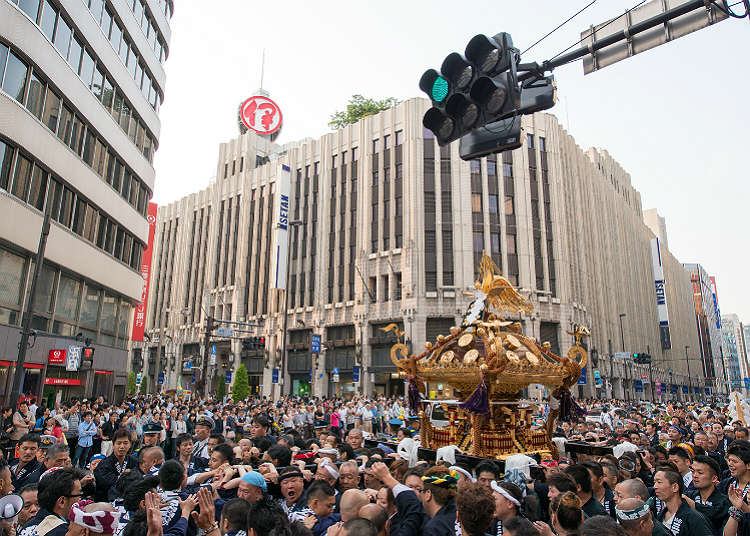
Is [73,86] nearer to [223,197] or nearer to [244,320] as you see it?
[244,320]

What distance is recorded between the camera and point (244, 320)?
55719 mm

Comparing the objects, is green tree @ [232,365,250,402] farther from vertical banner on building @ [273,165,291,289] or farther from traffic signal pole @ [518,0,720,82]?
traffic signal pole @ [518,0,720,82]

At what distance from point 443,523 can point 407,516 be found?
32cm

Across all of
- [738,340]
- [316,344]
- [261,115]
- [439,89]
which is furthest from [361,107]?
[738,340]

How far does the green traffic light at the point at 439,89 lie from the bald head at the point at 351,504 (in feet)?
14.6

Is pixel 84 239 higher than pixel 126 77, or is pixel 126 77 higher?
pixel 126 77

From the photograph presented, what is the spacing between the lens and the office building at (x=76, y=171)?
1856 cm

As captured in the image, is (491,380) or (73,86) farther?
(73,86)

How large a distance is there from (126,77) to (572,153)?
42.3m

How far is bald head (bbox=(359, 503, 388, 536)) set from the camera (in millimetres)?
3727

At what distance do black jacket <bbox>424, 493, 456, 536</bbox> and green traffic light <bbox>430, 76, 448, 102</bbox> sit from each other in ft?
14.5

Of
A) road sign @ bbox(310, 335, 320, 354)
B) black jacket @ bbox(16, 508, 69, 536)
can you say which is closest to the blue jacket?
black jacket @ bbox(16, 508, 69, 536)

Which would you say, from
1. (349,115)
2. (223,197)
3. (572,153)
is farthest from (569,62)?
(223,197)

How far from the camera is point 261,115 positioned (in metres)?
67.2
